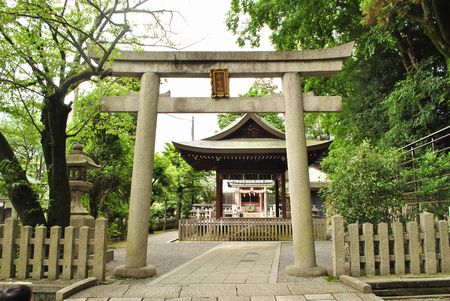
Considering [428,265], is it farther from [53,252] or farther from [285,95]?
[53,252]

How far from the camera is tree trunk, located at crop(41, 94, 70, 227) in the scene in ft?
22.8

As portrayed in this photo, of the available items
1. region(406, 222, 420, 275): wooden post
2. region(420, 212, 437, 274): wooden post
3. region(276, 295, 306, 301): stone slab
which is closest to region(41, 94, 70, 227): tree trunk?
region(276, 295, 306, 301): stone slab

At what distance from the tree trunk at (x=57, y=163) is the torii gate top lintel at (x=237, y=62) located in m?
1.38

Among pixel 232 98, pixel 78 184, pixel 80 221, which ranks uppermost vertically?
pixel 232 98

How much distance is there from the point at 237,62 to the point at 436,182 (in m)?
6.17

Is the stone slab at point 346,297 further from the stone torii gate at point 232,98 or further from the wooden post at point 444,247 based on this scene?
the stone torii gate at point 232,98

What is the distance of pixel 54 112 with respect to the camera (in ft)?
22.9

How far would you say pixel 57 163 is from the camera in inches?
275

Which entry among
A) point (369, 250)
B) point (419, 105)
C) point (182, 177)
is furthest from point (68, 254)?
point (182, 177)

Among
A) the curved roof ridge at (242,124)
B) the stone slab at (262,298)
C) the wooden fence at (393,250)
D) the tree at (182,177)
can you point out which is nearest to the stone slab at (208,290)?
the stone slab at (262,298)

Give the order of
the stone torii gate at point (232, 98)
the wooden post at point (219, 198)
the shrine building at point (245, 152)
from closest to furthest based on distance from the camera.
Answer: the stone torii gate at point (232, 98), the shrine building at point (245, 152), the wooden post at point (219, 198)

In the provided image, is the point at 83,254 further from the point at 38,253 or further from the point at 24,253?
the point at 24,253

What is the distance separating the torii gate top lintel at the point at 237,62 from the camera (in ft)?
24.4

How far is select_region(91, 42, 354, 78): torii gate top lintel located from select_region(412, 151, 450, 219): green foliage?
13.4 ft
